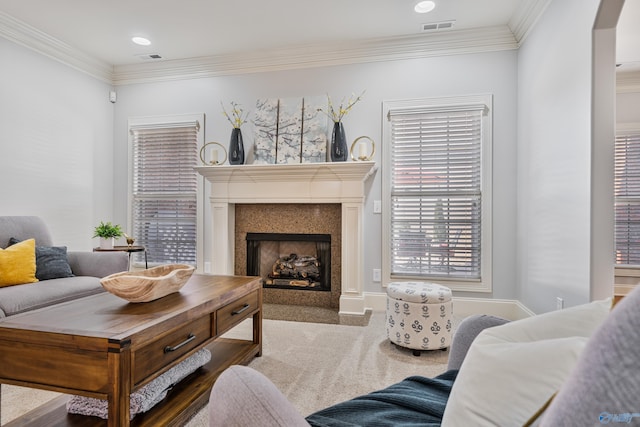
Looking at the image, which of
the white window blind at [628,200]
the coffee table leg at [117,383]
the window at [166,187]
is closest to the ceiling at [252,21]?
the window at [166,187]

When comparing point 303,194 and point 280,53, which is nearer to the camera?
point 303,194

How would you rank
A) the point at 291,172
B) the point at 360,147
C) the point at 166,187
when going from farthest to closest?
the point at 166,187 < the point at 291,172 < the point at 360,147

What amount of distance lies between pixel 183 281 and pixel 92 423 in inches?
27.2

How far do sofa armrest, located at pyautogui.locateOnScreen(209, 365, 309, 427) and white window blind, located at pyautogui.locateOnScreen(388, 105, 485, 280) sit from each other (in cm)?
307

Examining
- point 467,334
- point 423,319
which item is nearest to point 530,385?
point 467,334

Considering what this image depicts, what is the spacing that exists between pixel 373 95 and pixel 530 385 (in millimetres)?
3552

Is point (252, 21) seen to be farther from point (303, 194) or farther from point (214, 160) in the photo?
point (303, 194)

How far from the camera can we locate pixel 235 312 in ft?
6.87

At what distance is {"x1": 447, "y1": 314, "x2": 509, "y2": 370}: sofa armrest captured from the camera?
4.19 ft

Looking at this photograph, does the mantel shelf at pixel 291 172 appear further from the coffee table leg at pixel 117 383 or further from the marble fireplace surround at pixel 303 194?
the coffee table leg at pixel 117 383

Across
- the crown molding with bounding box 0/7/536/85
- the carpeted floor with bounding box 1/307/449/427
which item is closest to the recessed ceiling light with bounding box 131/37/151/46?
the crown molding with bounding box 0/7/536/85

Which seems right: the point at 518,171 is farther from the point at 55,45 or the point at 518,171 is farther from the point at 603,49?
the point at 55,45

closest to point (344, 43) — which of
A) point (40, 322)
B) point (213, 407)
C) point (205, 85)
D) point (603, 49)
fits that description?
point (205, 85)

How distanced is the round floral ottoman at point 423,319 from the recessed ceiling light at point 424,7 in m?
2.39
